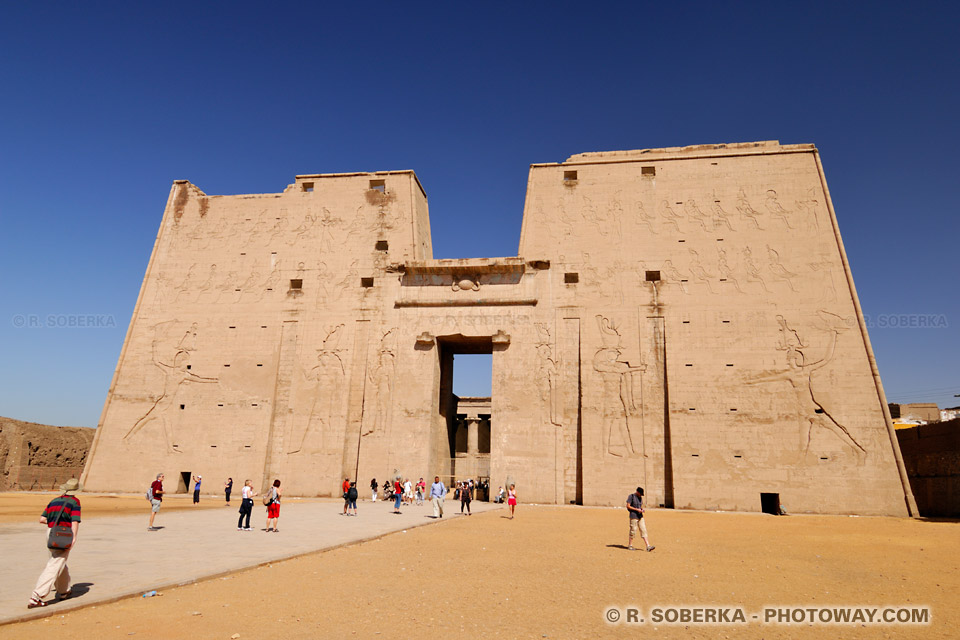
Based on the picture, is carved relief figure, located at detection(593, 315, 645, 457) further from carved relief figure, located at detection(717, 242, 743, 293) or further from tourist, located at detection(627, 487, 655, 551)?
tourist, located at detection(627, 487, 655, 551)

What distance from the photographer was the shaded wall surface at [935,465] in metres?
20.3

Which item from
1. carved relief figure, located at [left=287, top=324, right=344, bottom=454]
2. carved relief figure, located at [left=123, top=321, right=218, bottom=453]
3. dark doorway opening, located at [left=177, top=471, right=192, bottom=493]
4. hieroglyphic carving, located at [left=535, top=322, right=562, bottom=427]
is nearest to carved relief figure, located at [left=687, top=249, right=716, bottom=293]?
hieroglyphic carving, located at [left=535, top=322, right=562, bottom=427]

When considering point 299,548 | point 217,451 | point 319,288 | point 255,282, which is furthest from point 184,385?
point 299,548

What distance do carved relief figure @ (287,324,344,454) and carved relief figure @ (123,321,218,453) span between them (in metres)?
4.68

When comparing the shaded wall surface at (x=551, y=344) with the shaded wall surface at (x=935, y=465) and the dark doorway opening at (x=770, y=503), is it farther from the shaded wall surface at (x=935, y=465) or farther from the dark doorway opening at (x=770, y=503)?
the shaded wall surface at (x=935, y=465)

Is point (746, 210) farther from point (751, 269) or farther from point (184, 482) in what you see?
point (184, 482)

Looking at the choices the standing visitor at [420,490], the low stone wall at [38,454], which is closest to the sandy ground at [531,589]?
the standing visitor at [420,490]

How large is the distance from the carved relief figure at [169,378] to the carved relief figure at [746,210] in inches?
927

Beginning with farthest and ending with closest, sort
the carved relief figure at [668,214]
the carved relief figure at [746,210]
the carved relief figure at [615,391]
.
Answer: the carved relief figure at [668,214], the carved relief figure at [746,210], the carved relief figure at [615,391]

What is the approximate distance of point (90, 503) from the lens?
62.4 feet

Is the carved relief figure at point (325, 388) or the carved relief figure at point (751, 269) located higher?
the carved relief figure at point (751, 269)

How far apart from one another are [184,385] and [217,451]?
343cm

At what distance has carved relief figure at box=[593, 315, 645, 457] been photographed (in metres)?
21.7

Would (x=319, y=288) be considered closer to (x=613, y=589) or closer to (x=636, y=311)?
(x=636, y=311)
